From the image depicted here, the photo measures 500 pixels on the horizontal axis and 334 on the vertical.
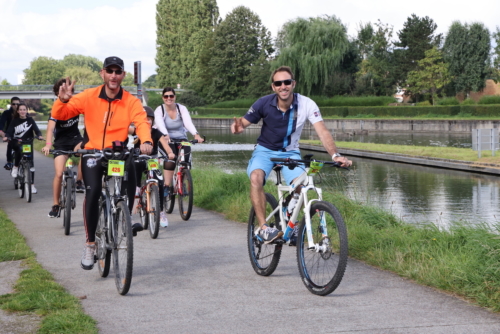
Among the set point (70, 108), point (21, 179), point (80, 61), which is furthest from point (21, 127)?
point (80, 61)

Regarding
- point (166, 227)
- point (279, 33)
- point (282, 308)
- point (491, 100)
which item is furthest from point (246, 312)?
point (279, 33)

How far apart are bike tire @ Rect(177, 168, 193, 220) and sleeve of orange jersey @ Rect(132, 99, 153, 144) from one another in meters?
3.80

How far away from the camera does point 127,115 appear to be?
589 centimetres

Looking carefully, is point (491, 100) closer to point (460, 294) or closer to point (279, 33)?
point (279, 33)

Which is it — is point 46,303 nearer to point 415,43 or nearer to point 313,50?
point 313,50

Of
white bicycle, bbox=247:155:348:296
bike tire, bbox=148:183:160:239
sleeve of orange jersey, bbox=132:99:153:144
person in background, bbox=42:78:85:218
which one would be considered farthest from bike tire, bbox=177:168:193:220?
sleeve of orange jersey, bbox=132:99:153:144

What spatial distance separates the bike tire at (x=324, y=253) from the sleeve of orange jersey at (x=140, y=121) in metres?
1.41

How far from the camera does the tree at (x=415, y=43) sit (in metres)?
75.7

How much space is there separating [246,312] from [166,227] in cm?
440

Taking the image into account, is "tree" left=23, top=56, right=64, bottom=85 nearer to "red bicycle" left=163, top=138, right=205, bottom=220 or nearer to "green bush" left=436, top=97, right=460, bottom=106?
"green bush" left=436, top=97, right=460, bottom=106

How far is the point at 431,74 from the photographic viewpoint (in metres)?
70.5

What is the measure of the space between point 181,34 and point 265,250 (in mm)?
98847

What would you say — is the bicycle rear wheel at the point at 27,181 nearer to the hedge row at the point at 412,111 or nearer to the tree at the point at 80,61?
the hedge row at the point at 412,111

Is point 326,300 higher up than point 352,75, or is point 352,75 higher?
point 352,75
